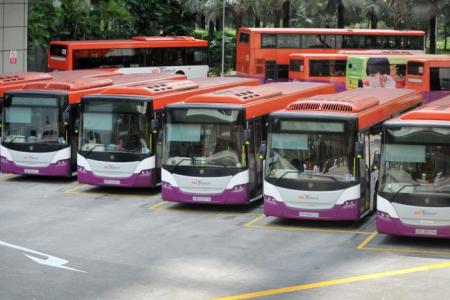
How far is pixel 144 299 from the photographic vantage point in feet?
54.4

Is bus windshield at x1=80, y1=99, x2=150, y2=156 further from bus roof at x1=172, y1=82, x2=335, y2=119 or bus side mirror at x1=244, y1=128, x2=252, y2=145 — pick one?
bus side mirror at x1=244, y1=128, x2=252, y2=145

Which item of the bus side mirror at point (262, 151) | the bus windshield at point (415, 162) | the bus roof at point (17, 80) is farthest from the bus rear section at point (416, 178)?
the bus roof at point (17, 80)

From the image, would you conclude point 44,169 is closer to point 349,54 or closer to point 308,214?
point 308,214

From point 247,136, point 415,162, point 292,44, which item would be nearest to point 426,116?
point 415,162

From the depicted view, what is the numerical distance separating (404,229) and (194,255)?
4235 mm

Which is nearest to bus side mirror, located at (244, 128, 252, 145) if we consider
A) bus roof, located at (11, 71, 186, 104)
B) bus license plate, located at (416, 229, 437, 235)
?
bus license plate, located at (416, 229, 437, 235)

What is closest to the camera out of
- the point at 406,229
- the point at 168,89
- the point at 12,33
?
the point at 406,229

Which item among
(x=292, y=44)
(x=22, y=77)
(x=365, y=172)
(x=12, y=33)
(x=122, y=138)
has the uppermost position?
(x=12, y=33)

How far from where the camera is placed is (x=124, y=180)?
27.1 m

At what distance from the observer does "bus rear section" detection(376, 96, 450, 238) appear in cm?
2059

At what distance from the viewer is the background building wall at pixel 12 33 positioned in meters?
49.2

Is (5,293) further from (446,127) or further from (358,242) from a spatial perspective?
(446,127)

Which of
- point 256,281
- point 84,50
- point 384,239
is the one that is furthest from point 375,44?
point 256,281

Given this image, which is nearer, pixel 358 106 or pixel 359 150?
pixel 359 150
